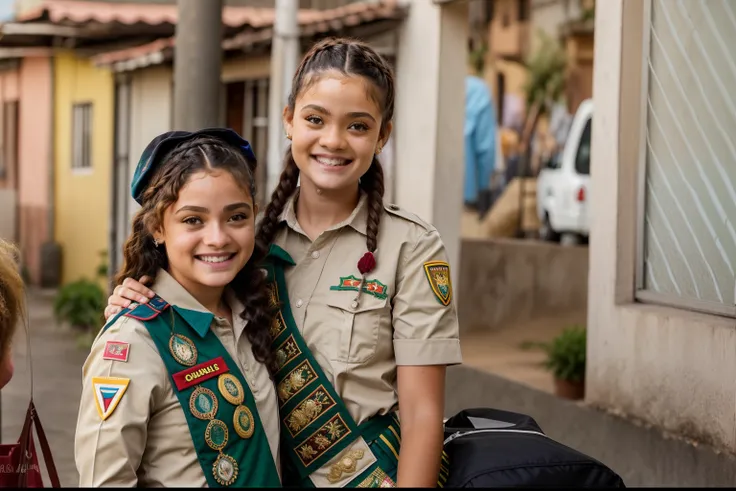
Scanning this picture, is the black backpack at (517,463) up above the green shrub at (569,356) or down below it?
above

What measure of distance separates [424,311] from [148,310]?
64cm

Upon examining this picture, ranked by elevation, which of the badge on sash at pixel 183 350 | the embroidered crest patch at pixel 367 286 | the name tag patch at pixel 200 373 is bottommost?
the name tag patch at pixel 200 373

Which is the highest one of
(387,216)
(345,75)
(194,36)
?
(194,36)

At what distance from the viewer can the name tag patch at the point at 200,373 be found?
2.41m

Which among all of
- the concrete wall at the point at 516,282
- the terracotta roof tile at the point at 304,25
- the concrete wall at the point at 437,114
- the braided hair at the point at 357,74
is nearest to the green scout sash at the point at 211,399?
the braided hair at the point at 357,74

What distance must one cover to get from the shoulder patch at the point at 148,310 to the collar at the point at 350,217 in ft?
1.48

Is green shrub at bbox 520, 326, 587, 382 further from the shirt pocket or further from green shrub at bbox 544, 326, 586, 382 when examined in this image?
the shirt pocket

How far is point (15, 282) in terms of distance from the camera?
2592 mm

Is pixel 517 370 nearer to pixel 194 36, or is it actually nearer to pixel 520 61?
pixel 194 36

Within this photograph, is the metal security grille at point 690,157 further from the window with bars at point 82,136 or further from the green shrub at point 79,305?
the window with bars at point 82,136

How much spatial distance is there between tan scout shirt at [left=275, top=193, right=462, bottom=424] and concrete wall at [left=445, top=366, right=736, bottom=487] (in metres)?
2.40

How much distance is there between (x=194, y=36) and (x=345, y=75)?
2429mm

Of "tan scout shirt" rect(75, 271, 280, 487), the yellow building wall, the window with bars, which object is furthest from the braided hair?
the window with bars

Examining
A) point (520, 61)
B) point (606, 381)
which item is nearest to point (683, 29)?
point (606, 381)
